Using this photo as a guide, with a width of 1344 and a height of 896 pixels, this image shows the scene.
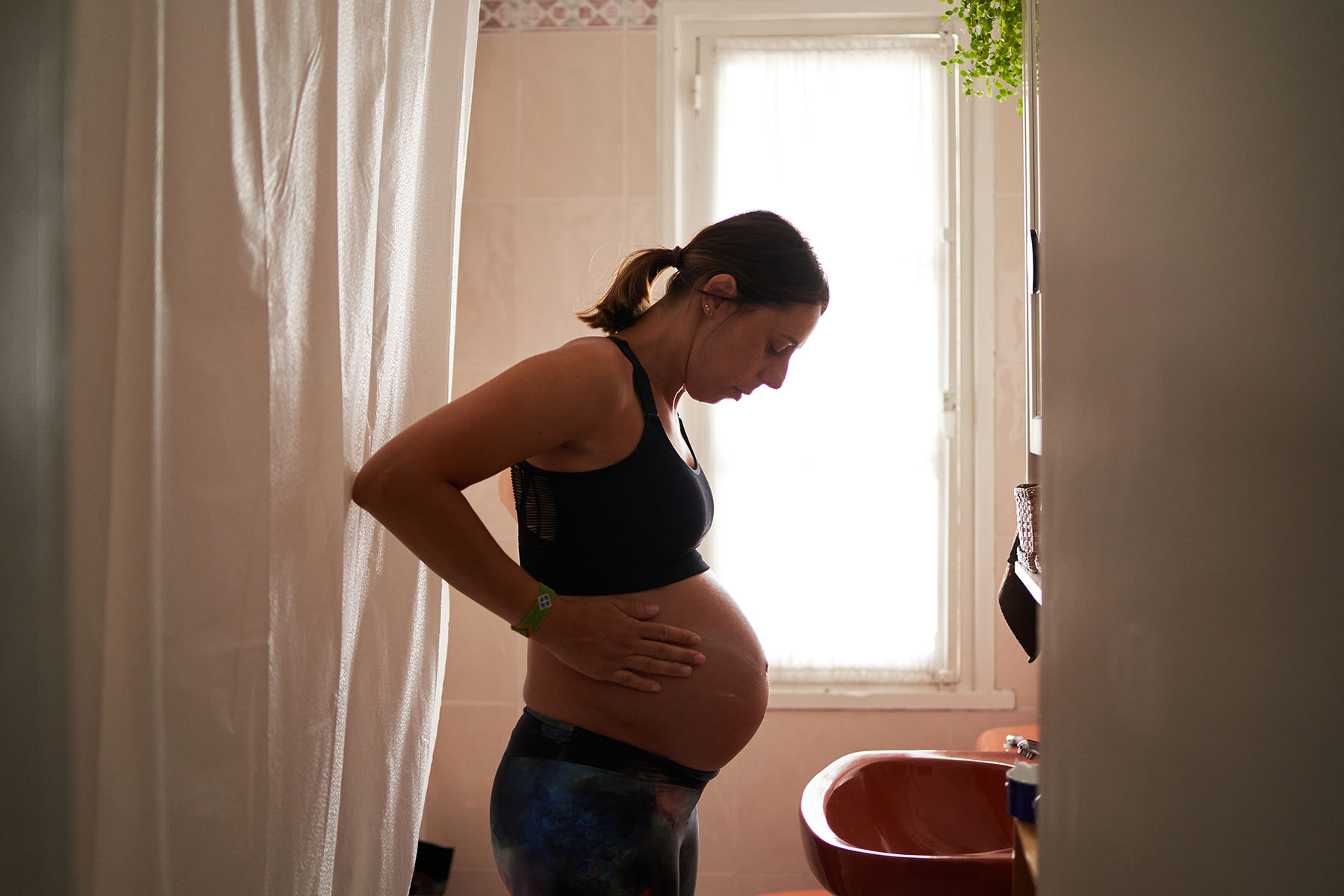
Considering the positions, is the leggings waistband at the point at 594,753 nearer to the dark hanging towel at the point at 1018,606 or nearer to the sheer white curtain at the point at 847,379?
the dark hanging towel at the point at 1018,606

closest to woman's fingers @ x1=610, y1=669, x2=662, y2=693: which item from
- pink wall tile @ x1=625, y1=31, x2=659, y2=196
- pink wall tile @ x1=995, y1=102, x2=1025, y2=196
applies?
pink wall tile @ x1=625, y1=31, x2=659, y2=196

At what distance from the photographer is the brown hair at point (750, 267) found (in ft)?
3.37

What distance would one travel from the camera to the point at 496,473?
84 centimetres

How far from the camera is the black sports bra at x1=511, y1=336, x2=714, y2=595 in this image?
906 millimetres

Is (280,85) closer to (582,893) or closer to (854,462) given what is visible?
(582,893)

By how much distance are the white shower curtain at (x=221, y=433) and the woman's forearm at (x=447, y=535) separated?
0.13 feet

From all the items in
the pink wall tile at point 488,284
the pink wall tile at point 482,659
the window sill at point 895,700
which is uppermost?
the pink wall tile at point 488,284

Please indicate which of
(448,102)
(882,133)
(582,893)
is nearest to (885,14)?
(882,133)

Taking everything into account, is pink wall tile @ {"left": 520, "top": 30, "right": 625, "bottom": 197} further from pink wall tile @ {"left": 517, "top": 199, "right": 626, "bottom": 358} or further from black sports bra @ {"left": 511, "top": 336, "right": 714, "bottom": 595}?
black sports bra @ {"left": 511, "top": 336, "right": 714, "bottom": 595}

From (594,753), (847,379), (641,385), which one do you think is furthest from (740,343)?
(847,379)

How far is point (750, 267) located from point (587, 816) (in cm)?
65

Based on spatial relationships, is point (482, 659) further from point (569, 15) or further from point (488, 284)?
point (569, 15)

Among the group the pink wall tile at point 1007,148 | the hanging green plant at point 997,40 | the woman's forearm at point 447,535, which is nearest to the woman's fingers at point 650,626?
the woman's forearm at point 447,535

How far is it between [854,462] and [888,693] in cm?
57
